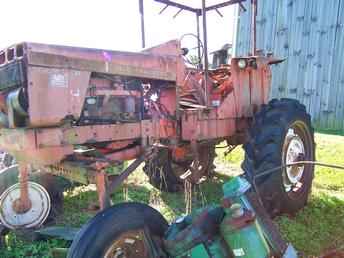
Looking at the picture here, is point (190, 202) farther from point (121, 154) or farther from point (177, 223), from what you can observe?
point (177, 223)

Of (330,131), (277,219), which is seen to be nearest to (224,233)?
(277,219)

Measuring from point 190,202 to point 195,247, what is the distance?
6.16 ft

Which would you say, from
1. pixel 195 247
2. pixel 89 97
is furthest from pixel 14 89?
pixel 195 247

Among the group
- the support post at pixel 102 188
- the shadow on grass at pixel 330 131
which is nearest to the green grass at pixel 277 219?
the support post at pixel 102 188

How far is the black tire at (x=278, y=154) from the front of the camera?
367cm

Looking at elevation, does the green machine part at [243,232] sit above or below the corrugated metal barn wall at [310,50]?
below

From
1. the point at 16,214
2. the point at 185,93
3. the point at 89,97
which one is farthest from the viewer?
the point at 185,93

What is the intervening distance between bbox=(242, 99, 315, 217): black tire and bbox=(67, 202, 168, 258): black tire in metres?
1.15

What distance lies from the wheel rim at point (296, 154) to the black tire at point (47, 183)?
2.34 metres

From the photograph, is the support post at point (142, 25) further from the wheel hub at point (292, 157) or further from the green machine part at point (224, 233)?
the green machine part at point (224, 233)

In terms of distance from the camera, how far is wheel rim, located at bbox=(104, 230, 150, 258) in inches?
95.8

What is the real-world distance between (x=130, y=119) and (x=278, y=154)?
1.47 meters

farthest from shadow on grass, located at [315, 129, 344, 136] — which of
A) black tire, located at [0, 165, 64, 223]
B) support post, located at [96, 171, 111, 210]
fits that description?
support post, located at [96, 171, 111, 210]

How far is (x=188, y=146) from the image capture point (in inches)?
159
